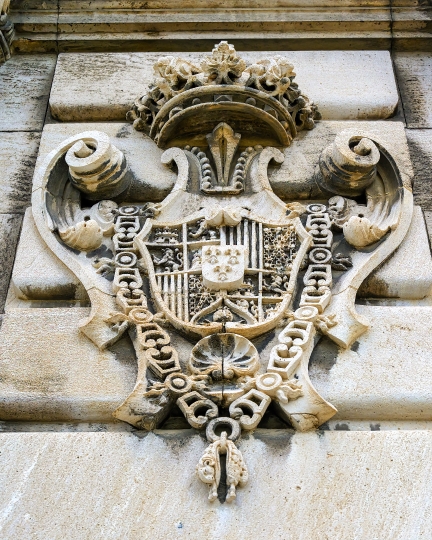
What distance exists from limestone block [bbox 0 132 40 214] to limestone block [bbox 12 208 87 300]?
0.33 m

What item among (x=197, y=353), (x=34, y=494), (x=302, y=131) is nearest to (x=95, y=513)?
(x=34, y=494)

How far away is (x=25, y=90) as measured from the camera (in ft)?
14.5


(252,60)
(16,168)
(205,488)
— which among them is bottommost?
(205,488)

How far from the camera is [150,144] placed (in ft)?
13.3

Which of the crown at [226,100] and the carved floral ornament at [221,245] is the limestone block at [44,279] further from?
the crown at [226,100]

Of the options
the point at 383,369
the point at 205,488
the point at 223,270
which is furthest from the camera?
the point at 223,270

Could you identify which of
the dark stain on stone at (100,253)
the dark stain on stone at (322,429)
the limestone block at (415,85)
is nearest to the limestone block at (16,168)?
the dark stain on stone at (100,253)

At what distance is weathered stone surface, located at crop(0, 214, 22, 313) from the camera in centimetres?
363

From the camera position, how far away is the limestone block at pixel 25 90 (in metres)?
4.25

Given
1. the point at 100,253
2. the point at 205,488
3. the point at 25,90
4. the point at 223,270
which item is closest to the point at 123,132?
the point at 25,90

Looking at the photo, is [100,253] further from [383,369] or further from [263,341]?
[383,369]

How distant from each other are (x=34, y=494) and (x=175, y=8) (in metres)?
2.56

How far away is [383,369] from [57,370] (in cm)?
110

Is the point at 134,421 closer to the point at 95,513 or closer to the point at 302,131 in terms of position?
the point at 95,513
